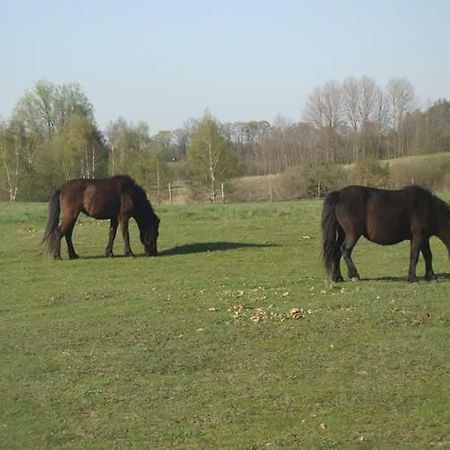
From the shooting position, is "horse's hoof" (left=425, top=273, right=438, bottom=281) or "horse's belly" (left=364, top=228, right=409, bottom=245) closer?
"horse's hoof" (left=425, top=273, right=438, bottom=281)

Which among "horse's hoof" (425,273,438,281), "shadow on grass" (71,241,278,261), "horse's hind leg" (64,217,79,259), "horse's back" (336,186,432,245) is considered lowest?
"horse's hoof" (425,273,438,281)

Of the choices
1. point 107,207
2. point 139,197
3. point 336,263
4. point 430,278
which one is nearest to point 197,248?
point 139,197

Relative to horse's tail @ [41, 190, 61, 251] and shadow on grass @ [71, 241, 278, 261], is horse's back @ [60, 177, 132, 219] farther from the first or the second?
shadow on grass @ [71, 241, 278, 261]

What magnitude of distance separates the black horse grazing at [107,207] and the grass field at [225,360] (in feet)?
10.2

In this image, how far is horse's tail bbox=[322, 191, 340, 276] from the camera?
13453 millimetres

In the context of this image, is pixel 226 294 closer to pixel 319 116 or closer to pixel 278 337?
pixel 278 337

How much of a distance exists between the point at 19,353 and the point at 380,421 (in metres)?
4.93

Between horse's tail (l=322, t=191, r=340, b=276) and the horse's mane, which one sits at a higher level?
the horse's mane

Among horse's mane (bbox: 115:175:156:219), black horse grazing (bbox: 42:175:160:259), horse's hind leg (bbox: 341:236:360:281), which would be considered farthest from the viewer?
horse's mane (bbox: 115:175:156:219)

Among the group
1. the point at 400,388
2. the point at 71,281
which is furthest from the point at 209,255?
the point at 400,388

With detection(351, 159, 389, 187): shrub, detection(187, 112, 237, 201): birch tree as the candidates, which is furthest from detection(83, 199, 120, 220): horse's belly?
detection(187, 112, 237, 201): birch tree

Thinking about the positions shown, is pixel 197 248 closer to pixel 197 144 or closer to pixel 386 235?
pixel 386 235

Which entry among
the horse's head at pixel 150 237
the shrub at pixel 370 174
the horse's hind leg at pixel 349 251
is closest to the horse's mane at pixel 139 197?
the horse's head at pixel 150 237

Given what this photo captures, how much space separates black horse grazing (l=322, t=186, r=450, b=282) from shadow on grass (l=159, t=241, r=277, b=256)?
6.82 m
